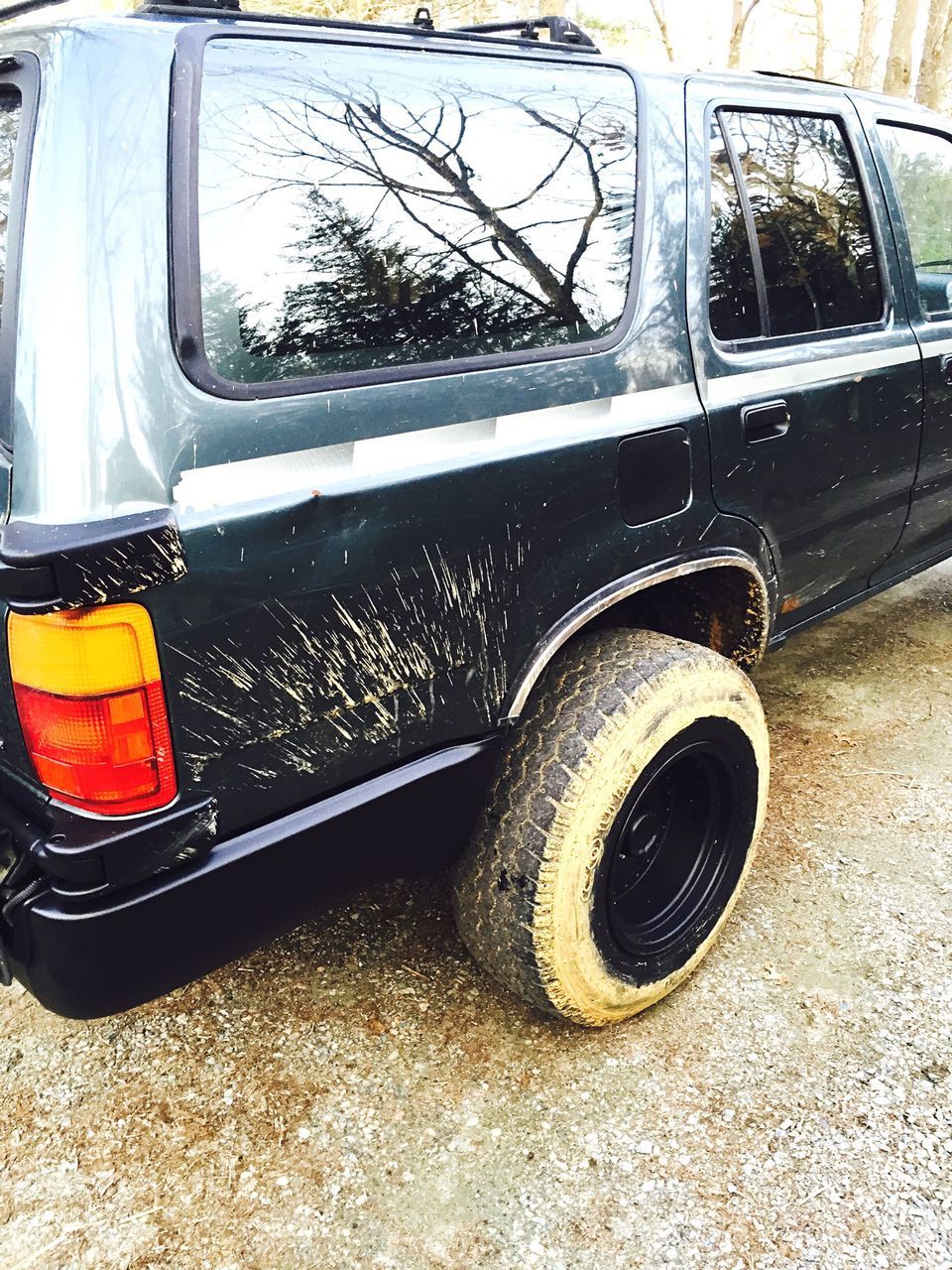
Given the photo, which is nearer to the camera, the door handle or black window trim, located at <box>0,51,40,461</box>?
black window trim, located at <box>0,51,40,461</box>

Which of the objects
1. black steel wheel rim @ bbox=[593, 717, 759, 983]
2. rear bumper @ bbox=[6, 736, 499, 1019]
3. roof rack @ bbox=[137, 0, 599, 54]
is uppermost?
roof rack @ bbox=[137, 0, 599, 54]

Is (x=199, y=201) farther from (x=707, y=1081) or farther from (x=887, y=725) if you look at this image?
(x=887, y=725)

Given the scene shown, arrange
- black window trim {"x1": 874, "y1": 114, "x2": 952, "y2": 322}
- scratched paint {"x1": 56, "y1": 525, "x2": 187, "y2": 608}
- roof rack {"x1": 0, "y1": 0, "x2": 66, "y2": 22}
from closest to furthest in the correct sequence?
1. scratched paint {"x1": 56, "y1": 525, "x2": 187, "y2": 608}
2. roof rack {"x1": 0, "y1": 0, "x2": 66, "y2": 22}
3. black window trim {"x1": 874, "y1": 114, "x2": 952, "y2": 322}

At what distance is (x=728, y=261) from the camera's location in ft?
7.09

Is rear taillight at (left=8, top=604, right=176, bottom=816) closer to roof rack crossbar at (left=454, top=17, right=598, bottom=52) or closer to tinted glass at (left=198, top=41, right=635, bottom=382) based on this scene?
tinted glass at (left=198, top=41, right=635, bottom=382)

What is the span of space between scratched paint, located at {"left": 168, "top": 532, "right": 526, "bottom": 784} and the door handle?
0.73 m

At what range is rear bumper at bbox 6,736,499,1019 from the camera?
141 cm

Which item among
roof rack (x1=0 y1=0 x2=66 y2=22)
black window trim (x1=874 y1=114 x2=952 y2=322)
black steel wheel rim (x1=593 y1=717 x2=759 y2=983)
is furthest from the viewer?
black window trim (x1=874 y1=114 x2=952 y2=322)

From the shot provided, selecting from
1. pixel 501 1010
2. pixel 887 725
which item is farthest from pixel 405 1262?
pixel 887 725

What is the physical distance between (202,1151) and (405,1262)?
0.47 metres

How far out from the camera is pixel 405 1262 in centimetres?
169

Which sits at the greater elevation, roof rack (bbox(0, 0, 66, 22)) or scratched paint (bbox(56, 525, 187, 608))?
roof rack (bbox(0, 0, 66, 22))

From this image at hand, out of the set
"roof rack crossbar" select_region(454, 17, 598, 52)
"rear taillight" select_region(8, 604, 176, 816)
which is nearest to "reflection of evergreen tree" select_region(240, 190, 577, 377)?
"rear taillight" select_region(8, 604, 176, 816)

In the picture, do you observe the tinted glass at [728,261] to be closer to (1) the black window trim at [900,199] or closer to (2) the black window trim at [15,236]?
(1) the black window trim at [900,199]
